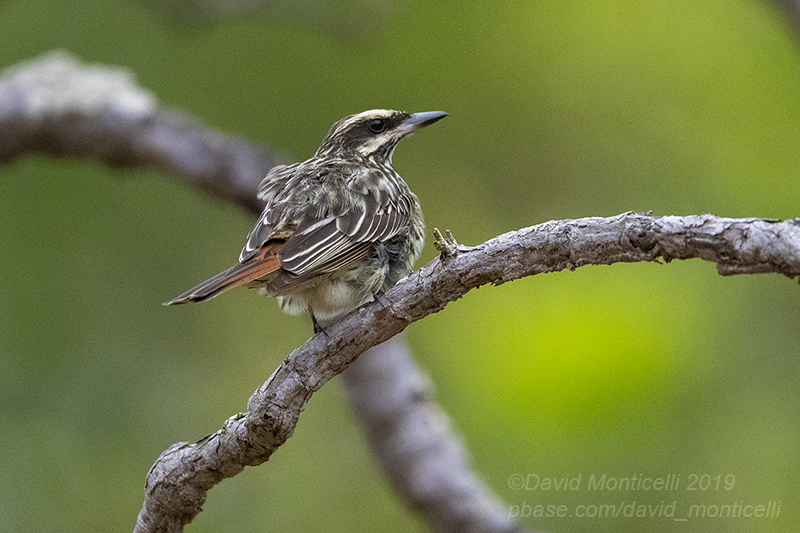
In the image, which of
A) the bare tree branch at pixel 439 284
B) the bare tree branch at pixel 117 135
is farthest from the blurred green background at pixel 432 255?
the bare tree branch at pixel 439 284

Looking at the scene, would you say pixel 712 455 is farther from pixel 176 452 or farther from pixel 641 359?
pixel 176 452

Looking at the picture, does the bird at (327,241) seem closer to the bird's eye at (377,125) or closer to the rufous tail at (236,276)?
the rufous tail at (236,276)

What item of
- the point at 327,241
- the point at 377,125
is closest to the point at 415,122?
the point at 377,125

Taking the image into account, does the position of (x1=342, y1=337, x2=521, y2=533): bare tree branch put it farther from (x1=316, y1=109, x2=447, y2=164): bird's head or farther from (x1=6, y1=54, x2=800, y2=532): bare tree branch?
(x1=316, y1=109, x2=447, y2=164): bird's head

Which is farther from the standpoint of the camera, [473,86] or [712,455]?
[473,86]

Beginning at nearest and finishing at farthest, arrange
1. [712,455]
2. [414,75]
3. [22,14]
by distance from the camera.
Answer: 1. [712,455]
2. [414,75]
3. [22,14]

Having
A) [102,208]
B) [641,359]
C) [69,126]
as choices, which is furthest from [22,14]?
[641,359]

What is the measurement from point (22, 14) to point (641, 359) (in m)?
4.84

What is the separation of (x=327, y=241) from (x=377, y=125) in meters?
1.21

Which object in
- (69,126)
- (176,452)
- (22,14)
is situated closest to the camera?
(176,452)

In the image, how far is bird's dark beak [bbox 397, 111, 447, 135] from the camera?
3827 millimetres

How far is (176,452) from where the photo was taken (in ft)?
9.34

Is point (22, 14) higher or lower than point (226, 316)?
higher

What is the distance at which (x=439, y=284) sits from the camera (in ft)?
7.70
